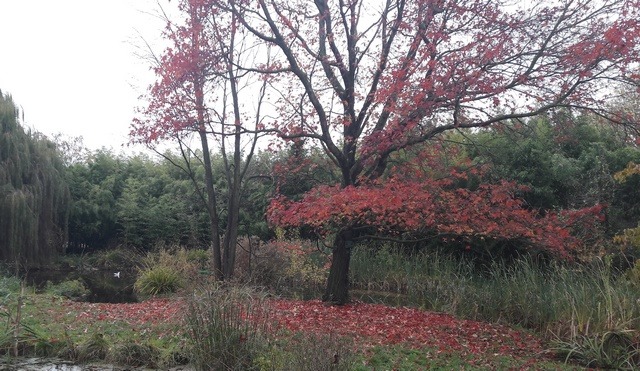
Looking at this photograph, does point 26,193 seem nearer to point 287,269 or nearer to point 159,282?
point 159,282

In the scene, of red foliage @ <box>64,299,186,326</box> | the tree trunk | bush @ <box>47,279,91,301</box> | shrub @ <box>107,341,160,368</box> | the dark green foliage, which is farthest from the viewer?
bush @ <box>47,279,91,301</box>

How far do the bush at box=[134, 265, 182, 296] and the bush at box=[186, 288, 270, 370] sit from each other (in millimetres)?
7632

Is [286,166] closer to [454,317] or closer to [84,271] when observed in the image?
[454,317]

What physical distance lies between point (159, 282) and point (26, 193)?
6.64 meters

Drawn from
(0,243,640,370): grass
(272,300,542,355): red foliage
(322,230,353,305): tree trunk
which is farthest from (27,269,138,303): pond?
(272,300,542,355): red foliage

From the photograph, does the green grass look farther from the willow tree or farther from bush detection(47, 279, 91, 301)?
the willow tree

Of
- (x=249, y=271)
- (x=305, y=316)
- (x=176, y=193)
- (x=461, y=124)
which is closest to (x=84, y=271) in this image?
(x=176, y=193)

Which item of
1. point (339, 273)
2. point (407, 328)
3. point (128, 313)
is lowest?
point (407, 328)

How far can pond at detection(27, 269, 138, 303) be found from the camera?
42.6ft

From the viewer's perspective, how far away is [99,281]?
16.5 meters

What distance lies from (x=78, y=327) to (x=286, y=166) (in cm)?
451

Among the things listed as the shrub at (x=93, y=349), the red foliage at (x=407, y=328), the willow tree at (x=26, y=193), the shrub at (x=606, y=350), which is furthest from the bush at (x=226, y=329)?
the willow tree at (x=26, y=193)

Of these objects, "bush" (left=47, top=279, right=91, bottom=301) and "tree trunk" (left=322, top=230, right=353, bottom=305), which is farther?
"bush" (left=47, top=279, right=91, bottom=301)

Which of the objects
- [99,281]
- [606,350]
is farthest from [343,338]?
[99,281]
